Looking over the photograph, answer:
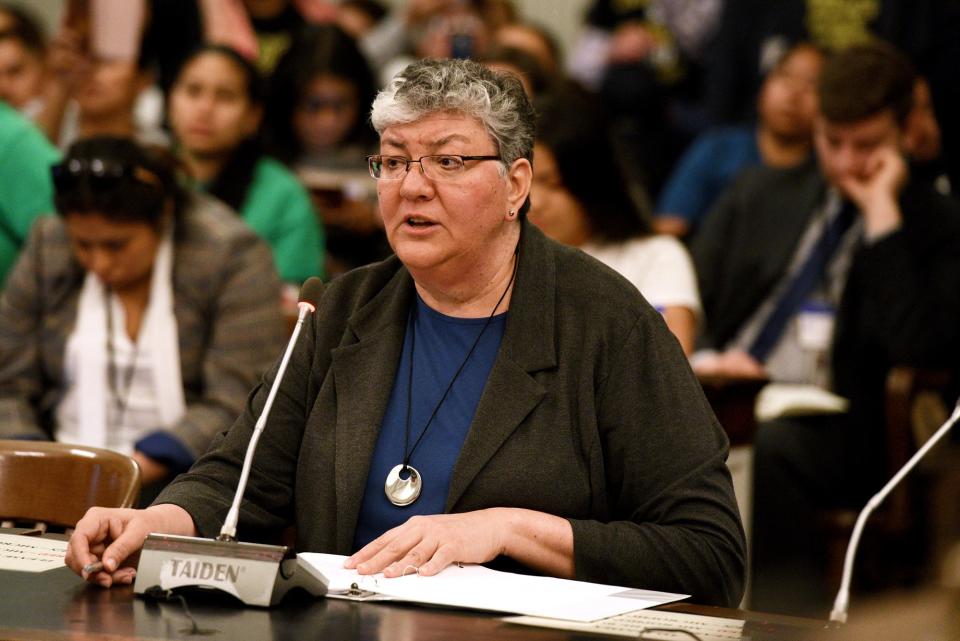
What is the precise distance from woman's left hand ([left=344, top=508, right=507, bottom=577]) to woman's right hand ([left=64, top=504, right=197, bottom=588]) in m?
0.31

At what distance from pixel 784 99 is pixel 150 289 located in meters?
2.94

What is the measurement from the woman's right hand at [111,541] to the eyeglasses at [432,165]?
656 mm

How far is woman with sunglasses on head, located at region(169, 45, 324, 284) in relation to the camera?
484cm

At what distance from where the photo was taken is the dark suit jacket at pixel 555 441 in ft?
7.00

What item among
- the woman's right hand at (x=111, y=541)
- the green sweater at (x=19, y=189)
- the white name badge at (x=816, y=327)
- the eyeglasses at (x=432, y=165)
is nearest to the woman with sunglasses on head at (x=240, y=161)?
the green sweater at (x=19, y=189)

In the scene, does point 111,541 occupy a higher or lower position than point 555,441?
lower

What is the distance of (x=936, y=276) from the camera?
13.7 feet

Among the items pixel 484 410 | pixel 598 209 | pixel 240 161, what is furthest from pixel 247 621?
pixel 240 161

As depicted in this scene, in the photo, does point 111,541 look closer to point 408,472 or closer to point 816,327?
point 408,472

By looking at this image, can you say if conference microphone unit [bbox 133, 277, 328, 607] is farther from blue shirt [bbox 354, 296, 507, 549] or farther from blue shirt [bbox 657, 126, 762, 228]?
blue shirt [bbox 657, 126, 762, 228]

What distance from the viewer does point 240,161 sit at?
490cm

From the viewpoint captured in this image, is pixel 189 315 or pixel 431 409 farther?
pixel 189 315

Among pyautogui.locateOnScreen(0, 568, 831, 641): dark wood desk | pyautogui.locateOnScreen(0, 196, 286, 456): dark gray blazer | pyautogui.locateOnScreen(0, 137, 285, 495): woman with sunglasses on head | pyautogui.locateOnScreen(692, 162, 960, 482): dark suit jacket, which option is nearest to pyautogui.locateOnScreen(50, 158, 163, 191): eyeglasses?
pyautogui.locateOnScreen(0, 137, 285, 495): woman with sunglasses on head

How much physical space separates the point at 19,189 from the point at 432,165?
8.79 ft
